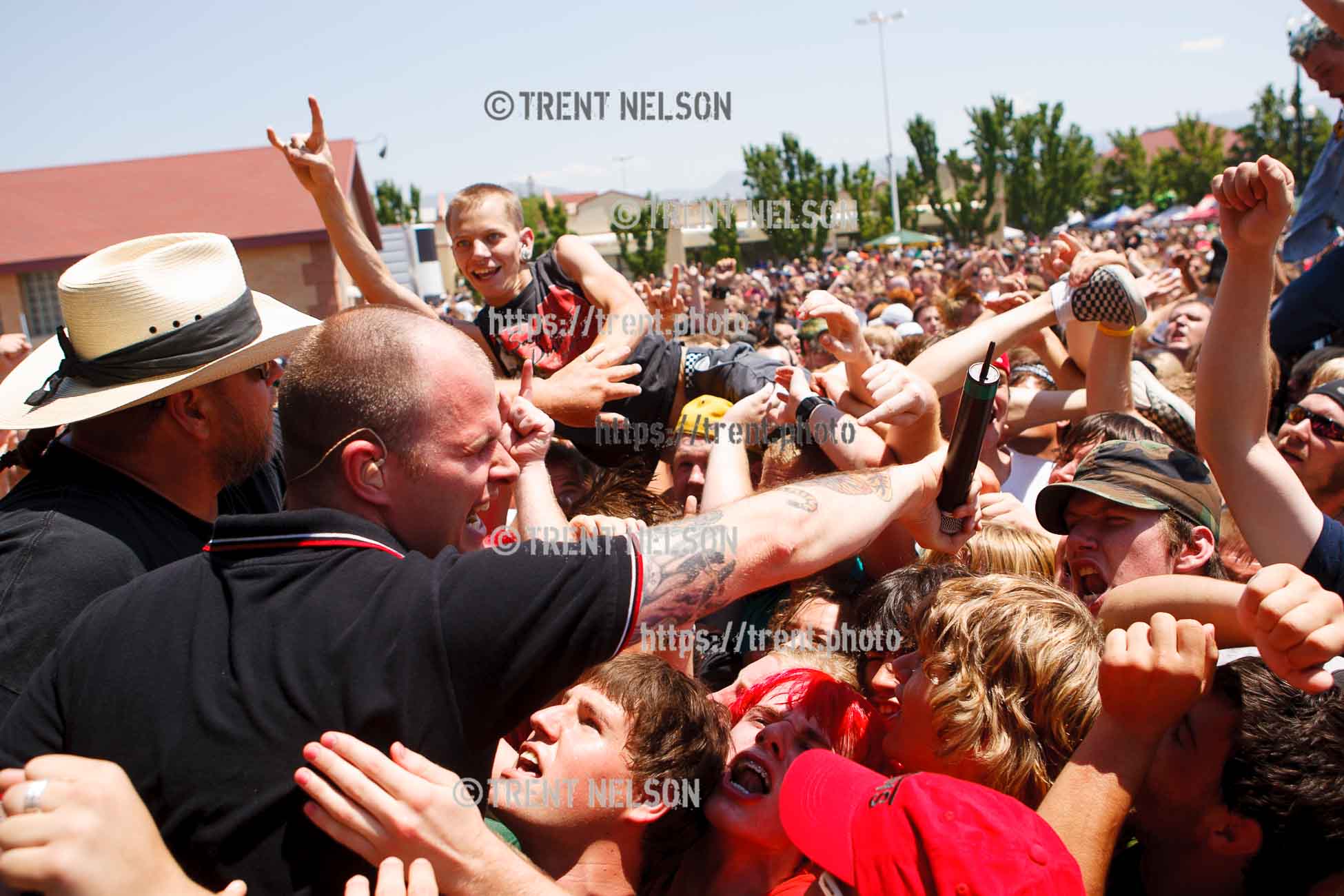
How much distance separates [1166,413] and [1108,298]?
4.48 feet

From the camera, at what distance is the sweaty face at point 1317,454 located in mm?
3520

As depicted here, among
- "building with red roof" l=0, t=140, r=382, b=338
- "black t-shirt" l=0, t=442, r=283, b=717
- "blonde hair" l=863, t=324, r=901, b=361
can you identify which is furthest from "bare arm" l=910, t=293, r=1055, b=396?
"building with red roof" l=0, t=140, r=382, b=338

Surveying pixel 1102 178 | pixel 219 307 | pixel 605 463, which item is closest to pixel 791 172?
pixel 605 463

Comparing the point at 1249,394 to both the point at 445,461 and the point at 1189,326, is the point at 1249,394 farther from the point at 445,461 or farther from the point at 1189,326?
the point at 1189,326

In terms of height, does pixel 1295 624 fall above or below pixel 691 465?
above

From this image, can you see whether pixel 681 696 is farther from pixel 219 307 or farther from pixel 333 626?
pixel 219 307

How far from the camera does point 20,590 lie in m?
2.14

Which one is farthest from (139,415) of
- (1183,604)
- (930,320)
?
(930,320)

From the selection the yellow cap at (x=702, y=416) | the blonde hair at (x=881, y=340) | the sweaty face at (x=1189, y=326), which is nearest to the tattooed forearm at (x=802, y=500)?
the yellow cap at (x=702, y=416)

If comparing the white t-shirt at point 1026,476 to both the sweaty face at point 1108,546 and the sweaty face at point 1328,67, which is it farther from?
the sweaty face at point 1328,67

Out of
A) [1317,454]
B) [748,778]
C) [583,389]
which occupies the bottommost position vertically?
[748,778]

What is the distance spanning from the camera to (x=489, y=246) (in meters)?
4.61

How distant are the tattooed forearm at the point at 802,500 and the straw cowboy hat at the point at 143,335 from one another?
1.43 m

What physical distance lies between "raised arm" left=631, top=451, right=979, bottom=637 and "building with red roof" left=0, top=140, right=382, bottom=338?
60.3 feet
